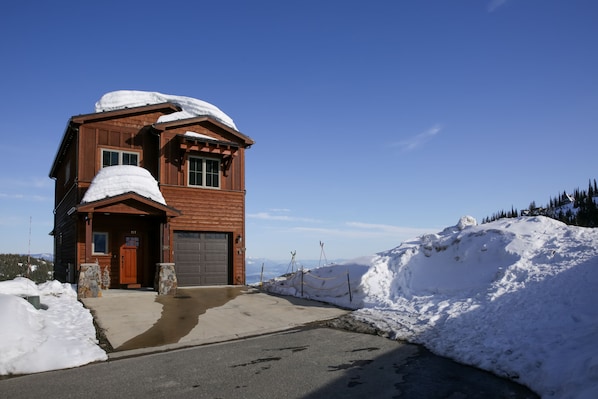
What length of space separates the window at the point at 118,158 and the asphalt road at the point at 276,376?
1224 cm

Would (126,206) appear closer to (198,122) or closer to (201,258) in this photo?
(201,258)

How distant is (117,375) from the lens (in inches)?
273

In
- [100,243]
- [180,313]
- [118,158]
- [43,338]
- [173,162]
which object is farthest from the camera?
[173,162]

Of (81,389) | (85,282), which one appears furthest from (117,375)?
(85,282)

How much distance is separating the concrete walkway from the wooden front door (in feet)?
7.53

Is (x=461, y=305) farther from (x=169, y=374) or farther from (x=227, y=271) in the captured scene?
(x=227, y=271)

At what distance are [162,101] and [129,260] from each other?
795 centimetres

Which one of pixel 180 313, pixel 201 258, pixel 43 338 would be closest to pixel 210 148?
pixel 201 258

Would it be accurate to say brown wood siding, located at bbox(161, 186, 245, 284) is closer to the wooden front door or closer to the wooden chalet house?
the wooden chalet house

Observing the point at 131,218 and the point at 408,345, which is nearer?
the point at 408,345

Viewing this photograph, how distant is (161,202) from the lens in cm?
1742

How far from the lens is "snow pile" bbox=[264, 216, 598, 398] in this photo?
691cm

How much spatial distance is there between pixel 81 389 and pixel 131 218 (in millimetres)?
12983

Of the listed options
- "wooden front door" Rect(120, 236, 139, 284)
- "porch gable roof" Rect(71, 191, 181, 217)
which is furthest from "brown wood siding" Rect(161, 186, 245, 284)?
"porch gable roof" Rect(71, 191, 181, 217)
